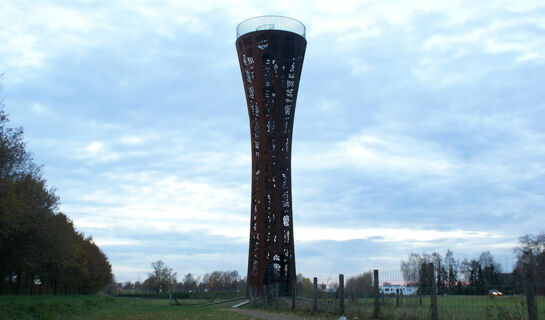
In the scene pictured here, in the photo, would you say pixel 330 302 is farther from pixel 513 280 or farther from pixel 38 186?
pixel 38 186

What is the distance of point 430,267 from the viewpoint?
7785 millimetres

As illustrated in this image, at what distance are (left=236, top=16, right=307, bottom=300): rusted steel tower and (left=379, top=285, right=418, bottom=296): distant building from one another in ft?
43.3

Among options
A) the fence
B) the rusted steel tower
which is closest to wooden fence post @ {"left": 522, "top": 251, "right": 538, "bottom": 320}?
the fence

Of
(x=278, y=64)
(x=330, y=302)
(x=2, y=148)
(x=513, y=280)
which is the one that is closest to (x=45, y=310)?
(x=2, y=148)

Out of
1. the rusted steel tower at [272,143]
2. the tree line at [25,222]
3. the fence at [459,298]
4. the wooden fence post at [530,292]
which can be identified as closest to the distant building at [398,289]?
the fence at [459,298]

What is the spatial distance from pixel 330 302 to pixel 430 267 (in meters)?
4.95

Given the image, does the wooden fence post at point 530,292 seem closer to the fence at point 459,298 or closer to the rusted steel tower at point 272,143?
the fence at point 459,298

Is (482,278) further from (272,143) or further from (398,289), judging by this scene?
(272,143)

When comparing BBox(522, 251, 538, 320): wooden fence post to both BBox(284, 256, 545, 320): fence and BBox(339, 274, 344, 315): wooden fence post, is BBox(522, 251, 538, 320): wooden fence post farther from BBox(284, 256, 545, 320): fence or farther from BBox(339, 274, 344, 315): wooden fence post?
BBox(339, 274, 344, 315): wooden fence post

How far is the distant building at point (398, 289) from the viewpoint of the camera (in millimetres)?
8996

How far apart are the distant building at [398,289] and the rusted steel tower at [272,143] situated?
1319 centimetres

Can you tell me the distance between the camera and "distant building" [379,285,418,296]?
900cm

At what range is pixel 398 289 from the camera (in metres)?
9.62

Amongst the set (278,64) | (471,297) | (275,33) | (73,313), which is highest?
(275,33)
